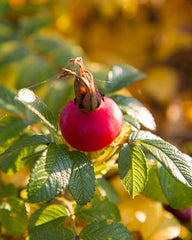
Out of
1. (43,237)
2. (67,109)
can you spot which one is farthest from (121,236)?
(67,109)

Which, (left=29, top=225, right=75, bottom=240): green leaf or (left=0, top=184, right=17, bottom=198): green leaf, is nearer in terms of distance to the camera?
(left=29, top=225, right=75, bottom=240): green leaf

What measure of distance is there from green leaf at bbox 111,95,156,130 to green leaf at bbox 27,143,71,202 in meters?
0.20

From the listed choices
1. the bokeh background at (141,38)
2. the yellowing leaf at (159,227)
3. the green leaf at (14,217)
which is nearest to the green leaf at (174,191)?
the yellowing leaf at (159,227)

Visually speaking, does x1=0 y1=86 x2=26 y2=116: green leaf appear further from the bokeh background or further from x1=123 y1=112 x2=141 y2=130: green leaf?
the bokeh background

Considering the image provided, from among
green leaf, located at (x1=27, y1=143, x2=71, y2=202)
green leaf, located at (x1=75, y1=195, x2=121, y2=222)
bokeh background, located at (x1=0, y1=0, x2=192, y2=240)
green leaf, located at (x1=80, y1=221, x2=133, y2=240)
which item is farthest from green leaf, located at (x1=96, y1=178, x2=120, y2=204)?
bokeh background, located at (x1=0, y1=0, x2=192, y2=240)

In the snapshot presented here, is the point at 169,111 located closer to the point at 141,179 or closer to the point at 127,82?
the point at 127,82

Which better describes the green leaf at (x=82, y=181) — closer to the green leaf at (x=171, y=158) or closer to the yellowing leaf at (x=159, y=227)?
the green leaf at (x=171, y=158)

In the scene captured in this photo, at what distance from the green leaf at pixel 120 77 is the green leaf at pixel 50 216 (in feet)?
1.02

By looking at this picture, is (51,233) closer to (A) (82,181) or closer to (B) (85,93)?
(A) (82,181)

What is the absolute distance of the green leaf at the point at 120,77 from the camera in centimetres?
75

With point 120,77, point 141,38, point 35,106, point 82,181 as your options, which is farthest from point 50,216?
point 141,38

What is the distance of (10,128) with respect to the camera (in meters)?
0.75

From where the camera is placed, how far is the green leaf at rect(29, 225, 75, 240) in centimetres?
57

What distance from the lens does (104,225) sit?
0.58m
